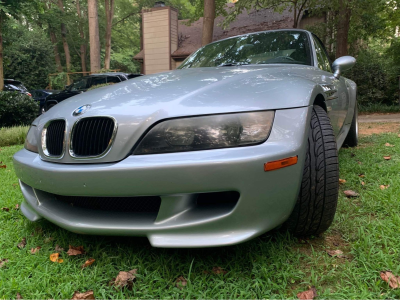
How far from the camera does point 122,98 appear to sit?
1568 mm

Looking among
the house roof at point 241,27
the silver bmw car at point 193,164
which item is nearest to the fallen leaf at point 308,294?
the silver bmw car at point 193,164

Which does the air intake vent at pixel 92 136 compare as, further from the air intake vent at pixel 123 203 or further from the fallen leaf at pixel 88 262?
the fallen leaf at pixel 88 262

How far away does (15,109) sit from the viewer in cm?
761

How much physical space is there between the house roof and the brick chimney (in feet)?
1.54

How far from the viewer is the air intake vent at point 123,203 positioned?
1.44m

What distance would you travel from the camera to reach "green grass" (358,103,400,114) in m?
9.27

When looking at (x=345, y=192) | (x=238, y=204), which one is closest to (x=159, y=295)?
(x=238, y=204)

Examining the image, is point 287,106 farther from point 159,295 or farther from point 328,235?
point 159,295

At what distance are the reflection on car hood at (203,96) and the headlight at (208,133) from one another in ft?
0.13

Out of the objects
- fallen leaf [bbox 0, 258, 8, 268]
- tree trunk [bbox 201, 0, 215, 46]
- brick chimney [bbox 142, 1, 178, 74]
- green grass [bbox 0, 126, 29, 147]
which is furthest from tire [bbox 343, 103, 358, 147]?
brick chimney [bbox 142, 1, 178, 74]

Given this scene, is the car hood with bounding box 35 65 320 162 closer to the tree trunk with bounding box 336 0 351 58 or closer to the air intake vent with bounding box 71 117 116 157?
the air intake vent with bounding box 71 117 116 157

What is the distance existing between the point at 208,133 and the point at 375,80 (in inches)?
401

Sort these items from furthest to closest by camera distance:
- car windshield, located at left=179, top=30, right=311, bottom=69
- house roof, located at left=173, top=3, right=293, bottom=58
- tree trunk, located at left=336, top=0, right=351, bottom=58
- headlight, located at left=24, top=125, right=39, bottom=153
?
1. house roof, located at left=173, top=3, right=293, bottom=58
2. tree trunk, located at left=336, top=0, right=351, bottom=58
3. car windshield, located at left=179, top=30, right=311, bottom=69
4. headlight, located at left=24, top=125, right=39, bottom=153

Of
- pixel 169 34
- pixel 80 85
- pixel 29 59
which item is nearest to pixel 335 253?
pixel 80 85
